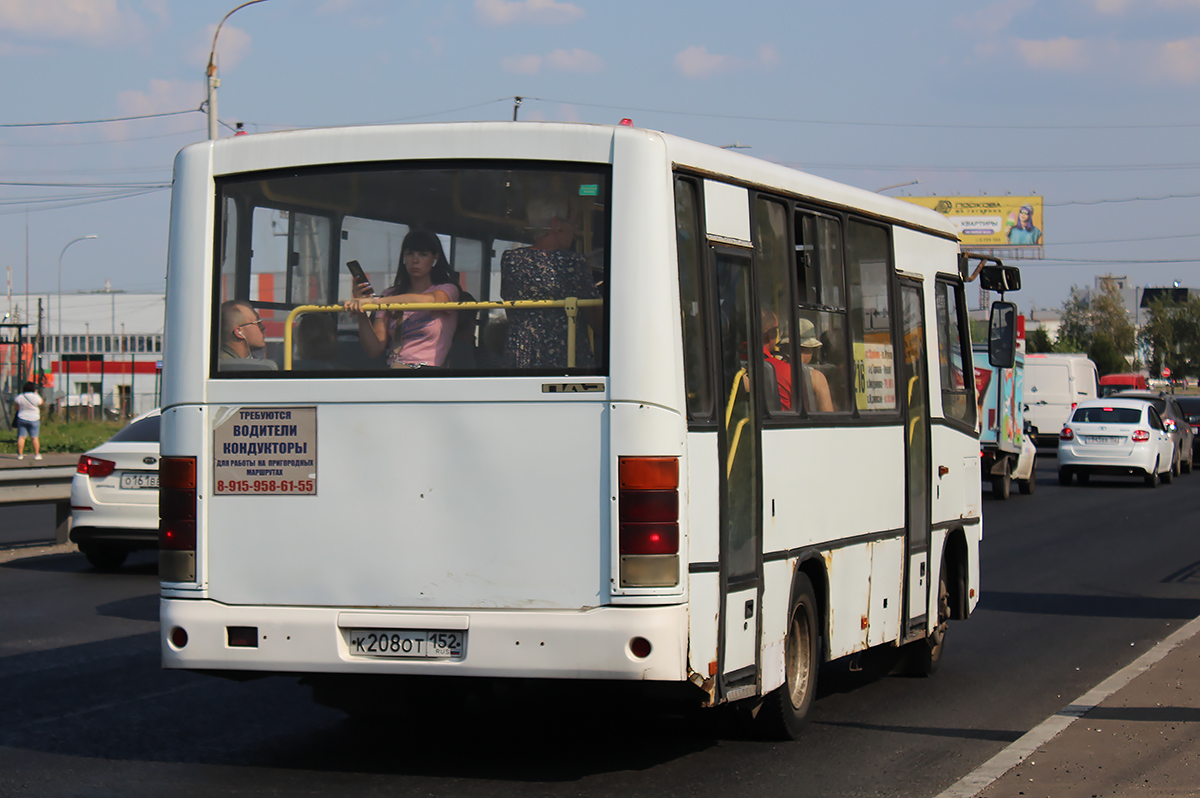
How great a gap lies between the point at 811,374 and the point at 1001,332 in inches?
128

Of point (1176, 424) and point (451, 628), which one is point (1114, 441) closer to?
point (1176, 424)

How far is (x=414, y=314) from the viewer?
21.4 ft

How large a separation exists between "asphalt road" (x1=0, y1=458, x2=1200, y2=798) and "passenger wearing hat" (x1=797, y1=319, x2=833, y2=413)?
1.62 meters

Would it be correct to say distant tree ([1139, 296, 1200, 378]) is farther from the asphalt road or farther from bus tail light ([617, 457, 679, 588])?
bus tail light ([617, 457, 679, 588])

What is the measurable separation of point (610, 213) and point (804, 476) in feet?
6.14

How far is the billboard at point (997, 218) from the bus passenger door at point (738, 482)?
99.6m

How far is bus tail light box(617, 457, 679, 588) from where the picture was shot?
6062mm

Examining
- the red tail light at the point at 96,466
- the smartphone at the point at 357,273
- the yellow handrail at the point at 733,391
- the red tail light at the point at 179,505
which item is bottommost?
the red tail light at the point at 96,466

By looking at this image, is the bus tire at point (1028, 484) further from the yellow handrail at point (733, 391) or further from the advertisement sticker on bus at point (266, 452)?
the advertisement sticker on bus at point (266, 452)

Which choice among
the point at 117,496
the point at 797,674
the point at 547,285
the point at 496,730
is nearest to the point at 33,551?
the point at 117,496

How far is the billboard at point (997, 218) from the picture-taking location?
340 ft

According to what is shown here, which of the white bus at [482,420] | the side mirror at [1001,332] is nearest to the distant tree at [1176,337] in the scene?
the side mirror at [1001,332]

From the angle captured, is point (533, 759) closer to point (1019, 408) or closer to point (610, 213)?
point (610, 213)

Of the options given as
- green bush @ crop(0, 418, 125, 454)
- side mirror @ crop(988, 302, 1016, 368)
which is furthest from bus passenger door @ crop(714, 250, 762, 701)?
green bush @ crop(0, 418, 125, 454)
